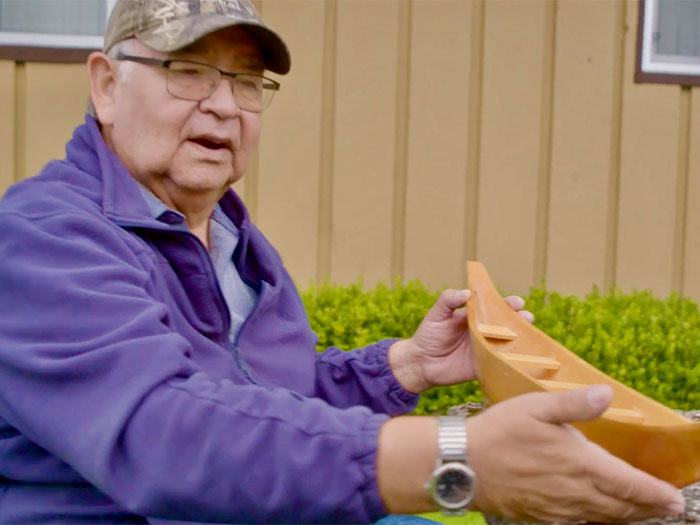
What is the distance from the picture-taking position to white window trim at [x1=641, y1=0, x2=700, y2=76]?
5137 millimetres

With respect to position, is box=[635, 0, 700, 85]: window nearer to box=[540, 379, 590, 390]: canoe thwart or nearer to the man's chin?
box=[540, 379, 590, 390]: canoe thwart

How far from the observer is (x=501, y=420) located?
138cm

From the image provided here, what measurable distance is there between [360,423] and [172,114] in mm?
836

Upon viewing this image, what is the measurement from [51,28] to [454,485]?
3.98m

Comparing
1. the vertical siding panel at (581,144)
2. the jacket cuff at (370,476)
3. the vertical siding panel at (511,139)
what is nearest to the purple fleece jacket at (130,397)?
the jacket cuff at (370,476)

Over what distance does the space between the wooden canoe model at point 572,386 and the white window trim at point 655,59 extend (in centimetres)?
320

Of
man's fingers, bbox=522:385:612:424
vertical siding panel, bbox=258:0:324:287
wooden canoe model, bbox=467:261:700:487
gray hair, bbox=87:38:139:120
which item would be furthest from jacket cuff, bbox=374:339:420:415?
vertical siding panel, bbox=258:0:324:287

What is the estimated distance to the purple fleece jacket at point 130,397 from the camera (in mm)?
1396

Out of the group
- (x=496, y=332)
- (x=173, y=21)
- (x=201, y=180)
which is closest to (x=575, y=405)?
(x=496, y=332)

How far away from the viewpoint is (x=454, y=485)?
139 cm

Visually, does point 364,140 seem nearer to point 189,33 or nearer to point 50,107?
point 50,107

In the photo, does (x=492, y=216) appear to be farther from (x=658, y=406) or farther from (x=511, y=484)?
(x=511, y=484)

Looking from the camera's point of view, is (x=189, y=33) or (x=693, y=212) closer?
(x=189, y=33)

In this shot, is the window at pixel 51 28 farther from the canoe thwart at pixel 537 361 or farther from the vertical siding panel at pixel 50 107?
the canoe thwart at pixel 537 361
